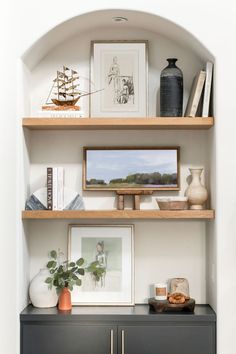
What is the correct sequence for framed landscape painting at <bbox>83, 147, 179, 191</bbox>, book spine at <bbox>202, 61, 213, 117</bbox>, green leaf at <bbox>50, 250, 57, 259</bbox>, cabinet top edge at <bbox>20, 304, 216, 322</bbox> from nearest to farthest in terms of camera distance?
cabinet top edge at <bbox>20, 304, 216, 322</bbox> → book spine at <bbox>202, 61, 213, 117</bbox> → green leaf at <bbox>50, 250, 57, 259</bbox> → framed landscape painting at <bbox>83, 147, 179, 191</bbox>

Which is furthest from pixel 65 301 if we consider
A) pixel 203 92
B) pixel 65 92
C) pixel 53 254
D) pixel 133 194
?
pixel 203 92

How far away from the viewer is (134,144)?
3.53 m

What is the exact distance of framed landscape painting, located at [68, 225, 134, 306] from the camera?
344 cm

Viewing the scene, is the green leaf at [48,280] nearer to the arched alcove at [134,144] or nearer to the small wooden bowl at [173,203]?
the arched alcove at [134,144]

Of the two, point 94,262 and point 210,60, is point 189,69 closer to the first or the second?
point 210,60

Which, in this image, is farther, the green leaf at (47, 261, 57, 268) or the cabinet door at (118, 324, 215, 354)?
the green leaf at (47, 261, 57, 268)

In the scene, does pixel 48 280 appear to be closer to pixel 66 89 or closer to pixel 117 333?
pixel 117 333

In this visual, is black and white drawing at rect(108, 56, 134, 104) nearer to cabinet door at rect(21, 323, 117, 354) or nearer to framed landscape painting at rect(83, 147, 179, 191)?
framed landscape painting at rect(83, 147, 179, 191)

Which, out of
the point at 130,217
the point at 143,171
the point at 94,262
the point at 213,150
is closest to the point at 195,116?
the point at 213,150

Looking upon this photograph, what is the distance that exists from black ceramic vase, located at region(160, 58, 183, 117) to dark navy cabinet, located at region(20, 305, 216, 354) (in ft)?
3.54

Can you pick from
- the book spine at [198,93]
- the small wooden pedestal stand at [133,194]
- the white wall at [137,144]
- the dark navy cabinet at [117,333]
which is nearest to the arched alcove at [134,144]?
the white wall at [137,144]

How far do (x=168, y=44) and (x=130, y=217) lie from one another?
1038mm

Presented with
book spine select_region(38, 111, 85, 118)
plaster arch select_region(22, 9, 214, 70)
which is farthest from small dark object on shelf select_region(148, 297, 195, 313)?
plaster arch select_region(22, 9, 214, 70)
